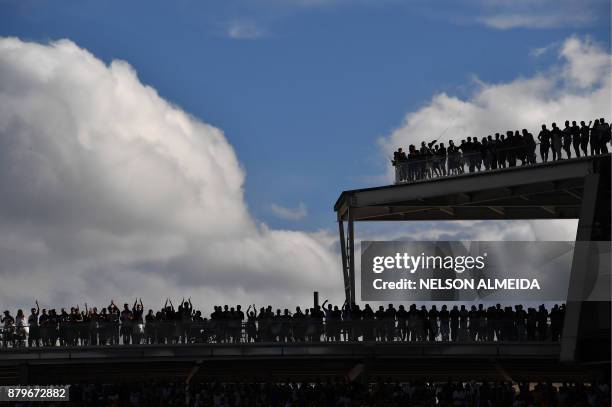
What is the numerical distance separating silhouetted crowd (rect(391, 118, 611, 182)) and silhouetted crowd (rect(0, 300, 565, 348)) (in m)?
6.01

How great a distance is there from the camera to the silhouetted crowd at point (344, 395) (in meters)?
45.7

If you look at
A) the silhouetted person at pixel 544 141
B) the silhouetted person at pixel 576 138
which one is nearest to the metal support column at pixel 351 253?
the silhouetted person at pixel 544 141

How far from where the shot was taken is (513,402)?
46625mm

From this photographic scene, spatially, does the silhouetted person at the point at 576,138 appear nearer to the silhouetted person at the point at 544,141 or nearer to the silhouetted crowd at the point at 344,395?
the silhouetted person at the point at 544,141

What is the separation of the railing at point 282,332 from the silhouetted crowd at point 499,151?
670 cm

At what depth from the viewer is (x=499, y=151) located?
172 feet

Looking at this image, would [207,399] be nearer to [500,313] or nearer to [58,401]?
[58,401]

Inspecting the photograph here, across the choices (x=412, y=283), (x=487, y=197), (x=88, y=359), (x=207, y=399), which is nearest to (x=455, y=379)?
(x=412, y=283)

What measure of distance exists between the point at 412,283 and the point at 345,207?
4.70 metres

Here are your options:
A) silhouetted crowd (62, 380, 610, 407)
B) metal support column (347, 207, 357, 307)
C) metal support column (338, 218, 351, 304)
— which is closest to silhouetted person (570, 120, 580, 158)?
silhouetted crowd (62, 380, 610, 407)

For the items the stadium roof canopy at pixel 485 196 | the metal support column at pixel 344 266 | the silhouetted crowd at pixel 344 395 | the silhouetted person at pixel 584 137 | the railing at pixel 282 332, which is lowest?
the silhouetted crowd at pixel 344 395

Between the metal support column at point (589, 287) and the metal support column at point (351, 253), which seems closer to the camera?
the metal support column at point (589, 287)

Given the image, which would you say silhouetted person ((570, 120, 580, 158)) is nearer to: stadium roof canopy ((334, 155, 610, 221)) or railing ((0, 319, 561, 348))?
stadium roof canopy ((334, 155, 610, 221))

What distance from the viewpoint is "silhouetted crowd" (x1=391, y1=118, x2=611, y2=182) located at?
162 feet
